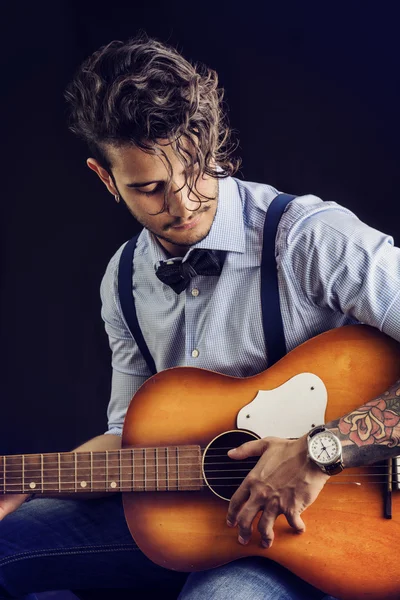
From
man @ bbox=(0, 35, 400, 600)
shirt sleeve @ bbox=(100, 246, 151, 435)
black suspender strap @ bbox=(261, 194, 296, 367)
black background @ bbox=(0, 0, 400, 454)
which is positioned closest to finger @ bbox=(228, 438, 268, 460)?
man @ bbox=(0, 35, 400, 600)

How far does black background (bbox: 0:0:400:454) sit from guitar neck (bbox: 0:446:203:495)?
96 centimetres

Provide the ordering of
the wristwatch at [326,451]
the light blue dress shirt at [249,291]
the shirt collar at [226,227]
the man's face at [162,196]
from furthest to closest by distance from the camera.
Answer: the shirt collar at [226,227], the man's face at [162,196], the light blue dress shirt at [249,291], the wristwatch at [326,451]

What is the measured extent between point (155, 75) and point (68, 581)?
48.8 inches

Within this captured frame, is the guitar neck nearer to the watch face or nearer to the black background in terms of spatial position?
the watch face

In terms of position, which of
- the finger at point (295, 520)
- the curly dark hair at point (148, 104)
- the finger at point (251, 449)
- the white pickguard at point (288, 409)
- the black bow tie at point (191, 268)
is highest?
the curly dark hair at point (148, 104)

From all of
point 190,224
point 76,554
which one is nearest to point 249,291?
point 190,224

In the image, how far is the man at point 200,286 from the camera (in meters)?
1.44

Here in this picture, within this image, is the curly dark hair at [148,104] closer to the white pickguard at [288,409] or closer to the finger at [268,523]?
the white pickguard at [288,409]

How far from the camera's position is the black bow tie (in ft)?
5.61

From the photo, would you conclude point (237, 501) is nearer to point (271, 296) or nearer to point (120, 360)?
point (271, 296)

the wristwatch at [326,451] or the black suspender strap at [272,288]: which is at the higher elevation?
the black suspender strap at [272,288]

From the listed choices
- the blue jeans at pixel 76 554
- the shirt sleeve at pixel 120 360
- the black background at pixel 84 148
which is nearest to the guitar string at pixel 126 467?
the blue jeans at pixel 76 554

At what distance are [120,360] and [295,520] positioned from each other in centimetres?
76

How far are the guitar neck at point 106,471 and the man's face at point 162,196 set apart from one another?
50 centimetres
